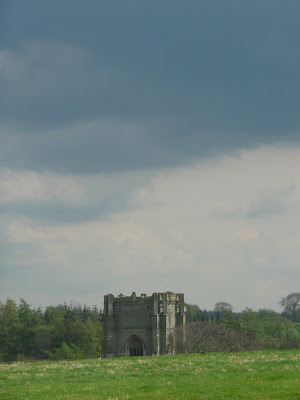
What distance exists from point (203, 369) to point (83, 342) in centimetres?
10682

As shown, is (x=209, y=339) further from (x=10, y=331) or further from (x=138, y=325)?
(x=10, y=331)

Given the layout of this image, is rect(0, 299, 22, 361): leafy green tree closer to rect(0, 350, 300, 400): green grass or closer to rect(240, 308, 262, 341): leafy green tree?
rect(240, 308, 262, 341): leafy green tree

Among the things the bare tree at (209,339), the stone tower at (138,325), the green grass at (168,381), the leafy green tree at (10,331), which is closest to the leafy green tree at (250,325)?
the bare tree at (209,339)

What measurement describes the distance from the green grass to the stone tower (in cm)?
6241

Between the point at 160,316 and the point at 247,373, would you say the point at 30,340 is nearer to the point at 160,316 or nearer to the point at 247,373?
the point at 160,316

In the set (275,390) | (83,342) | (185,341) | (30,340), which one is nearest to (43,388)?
(275,390)

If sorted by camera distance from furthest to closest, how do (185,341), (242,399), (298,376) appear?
1. (185,341)
2. (298,376)
3. (242,399)

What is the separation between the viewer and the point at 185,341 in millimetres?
89688

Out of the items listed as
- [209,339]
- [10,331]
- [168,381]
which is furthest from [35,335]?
[168,381]

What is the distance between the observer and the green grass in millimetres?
20031

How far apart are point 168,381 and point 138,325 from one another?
70.9 metres

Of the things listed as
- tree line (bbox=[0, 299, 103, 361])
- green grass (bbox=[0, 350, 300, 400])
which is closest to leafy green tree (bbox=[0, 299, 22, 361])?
tree line (bbox=[0, 299, 103, 361])

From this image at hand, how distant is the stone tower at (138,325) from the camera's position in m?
91.8

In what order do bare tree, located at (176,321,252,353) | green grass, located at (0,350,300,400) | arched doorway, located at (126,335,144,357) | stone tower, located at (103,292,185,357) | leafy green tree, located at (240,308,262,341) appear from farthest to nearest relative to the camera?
leafy green tree, located at (240,308,262,341) → arched doorway, located at (126,335,144,357) → stone tower, located at (103,292,185,357) → bare tree, located at (176,321,252,353) → green grass, located at (0,350,300,400)
